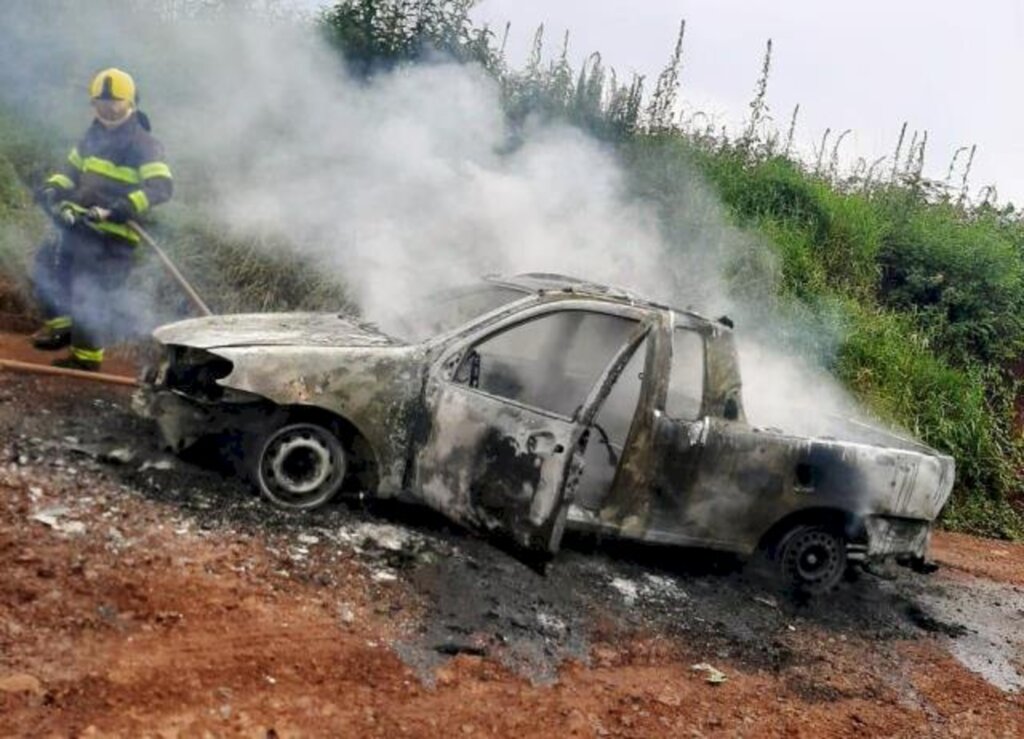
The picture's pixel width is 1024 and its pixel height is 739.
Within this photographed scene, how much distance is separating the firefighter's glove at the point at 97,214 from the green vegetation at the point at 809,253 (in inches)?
67.2

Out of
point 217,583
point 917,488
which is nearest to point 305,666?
point 217,583

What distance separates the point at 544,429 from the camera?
4.93 m

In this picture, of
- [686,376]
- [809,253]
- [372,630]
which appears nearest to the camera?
[372,630]

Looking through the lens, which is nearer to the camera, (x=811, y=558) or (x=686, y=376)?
(x=686, y=376)

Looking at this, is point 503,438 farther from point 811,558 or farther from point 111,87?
point 111,87

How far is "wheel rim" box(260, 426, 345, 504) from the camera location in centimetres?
512

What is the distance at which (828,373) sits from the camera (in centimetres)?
1015

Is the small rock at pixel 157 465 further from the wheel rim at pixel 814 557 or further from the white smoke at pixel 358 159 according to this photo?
the wheel rim at pixel 814 557

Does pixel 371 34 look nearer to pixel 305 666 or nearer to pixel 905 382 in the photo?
pixel 905 382

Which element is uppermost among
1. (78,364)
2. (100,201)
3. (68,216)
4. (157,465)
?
(100,201)

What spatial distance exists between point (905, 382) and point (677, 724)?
720 centimetres

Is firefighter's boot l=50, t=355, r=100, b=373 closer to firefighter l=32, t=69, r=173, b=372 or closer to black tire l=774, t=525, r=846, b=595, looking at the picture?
firefighter l=32, t=69, r=173, b=372

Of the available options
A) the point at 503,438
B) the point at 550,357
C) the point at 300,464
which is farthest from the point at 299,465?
the point at 550,357

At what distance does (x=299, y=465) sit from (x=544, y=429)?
4.48 feet
